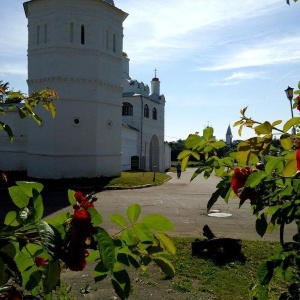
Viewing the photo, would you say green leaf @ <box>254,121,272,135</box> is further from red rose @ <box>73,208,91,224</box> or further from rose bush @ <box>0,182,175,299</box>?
red rose @ <box>73,208,91,224</box>

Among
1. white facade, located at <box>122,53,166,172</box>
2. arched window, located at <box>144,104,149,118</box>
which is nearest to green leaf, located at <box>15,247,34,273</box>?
white facade, located at <box>122,53,166,172</box>

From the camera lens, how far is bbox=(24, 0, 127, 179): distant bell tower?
66.3ft

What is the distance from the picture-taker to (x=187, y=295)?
5.26 meters

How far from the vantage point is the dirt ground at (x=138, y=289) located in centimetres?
515

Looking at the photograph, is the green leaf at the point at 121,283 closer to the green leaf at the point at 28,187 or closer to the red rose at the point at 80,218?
the red rose at the point at 80,218

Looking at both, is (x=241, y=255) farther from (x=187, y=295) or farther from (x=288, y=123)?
(x=288, y=123)

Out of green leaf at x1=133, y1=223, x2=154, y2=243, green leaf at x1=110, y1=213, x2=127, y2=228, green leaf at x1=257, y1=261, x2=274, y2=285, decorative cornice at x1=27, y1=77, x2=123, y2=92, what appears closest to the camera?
green leaf at x1=133, y1=223, x2=154, y2=243

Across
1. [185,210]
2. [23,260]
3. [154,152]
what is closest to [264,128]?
[23,260]

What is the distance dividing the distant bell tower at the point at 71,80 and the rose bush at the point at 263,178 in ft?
62.1

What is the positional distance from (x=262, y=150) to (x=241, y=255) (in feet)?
20.0

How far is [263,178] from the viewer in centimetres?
175

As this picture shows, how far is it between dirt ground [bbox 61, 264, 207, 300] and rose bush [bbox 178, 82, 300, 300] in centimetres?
350

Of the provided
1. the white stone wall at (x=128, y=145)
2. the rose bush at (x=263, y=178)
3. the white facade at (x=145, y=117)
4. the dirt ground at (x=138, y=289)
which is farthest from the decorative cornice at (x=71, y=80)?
the rose bush at (x=263, y=178)

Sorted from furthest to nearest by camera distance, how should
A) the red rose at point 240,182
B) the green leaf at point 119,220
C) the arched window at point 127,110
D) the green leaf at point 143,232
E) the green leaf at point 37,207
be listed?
the arched window at point 127,110
the red rose at point 240,182
the green leaf at point 119,220
the green leaf at point 143,232
the green leaf at point 37,207
